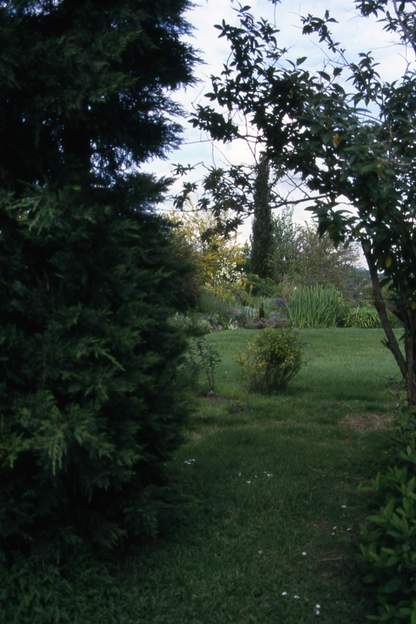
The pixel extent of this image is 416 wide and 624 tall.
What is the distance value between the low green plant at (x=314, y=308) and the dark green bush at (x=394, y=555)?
45.5ft

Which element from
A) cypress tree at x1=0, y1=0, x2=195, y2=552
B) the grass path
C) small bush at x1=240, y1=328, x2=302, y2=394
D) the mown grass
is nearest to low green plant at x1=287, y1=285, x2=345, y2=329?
small bush at x1=240, y1=328, x2=302, y2=394

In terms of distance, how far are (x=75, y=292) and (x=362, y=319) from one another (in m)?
15.5

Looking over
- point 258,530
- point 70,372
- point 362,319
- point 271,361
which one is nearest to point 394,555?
point 258,530

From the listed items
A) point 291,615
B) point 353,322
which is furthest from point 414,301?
point 353,322

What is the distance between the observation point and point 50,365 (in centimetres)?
324

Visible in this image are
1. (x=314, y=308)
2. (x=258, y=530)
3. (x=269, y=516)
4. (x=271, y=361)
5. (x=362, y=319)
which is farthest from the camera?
(x=362, y=319)

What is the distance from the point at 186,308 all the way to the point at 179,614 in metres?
1.72

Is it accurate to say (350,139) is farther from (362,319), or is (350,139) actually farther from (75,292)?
(362,319)

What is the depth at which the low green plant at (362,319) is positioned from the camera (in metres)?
18.1

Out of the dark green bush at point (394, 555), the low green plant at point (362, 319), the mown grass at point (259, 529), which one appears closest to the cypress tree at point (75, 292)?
the mown grass at point (259, 529)

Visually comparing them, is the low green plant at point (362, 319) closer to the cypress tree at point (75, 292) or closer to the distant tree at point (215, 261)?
the distant tree at point (215, 261)

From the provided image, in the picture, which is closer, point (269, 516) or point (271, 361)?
point (269, 516)

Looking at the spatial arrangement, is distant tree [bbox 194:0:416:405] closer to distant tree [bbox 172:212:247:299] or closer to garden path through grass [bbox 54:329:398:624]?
garden path through grass [bbox 54:329:398:624]

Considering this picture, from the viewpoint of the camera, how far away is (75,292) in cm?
342
